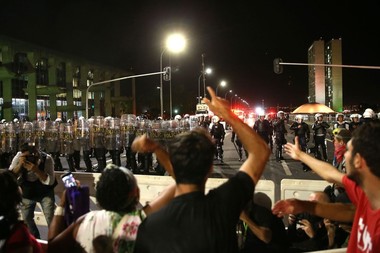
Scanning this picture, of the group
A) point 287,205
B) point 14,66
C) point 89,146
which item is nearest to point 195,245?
point 287,205

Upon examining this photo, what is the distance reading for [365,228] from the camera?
2.40 m

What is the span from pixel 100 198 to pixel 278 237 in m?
1.83

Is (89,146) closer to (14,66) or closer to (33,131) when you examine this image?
(33,131)

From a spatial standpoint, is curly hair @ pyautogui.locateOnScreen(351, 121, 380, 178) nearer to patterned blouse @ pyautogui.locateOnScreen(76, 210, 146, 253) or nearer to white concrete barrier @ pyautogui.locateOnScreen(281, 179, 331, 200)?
A: patterned blouse @ pyautogui.locateOnScreen(76, 210, 146, 253)

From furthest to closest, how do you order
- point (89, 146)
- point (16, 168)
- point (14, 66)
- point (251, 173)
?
point (14, 66), point (89, 146), point (16, 168), point (251, 173)

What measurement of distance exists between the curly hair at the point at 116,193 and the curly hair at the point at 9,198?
0.62 m

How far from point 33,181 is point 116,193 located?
3.99 meters

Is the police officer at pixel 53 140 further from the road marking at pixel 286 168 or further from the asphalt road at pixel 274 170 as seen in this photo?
the road marking at pixel 286 168

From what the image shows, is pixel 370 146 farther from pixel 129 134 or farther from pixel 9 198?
pixel 129 134

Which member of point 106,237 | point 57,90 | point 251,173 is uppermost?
point 57,90

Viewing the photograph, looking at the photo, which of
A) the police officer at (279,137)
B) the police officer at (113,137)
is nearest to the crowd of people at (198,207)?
the police officer at (113,137)

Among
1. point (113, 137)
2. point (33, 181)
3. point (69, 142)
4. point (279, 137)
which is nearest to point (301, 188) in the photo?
point (33, 181)

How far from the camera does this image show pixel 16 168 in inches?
238

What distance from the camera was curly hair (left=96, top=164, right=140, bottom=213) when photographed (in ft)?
8.84
